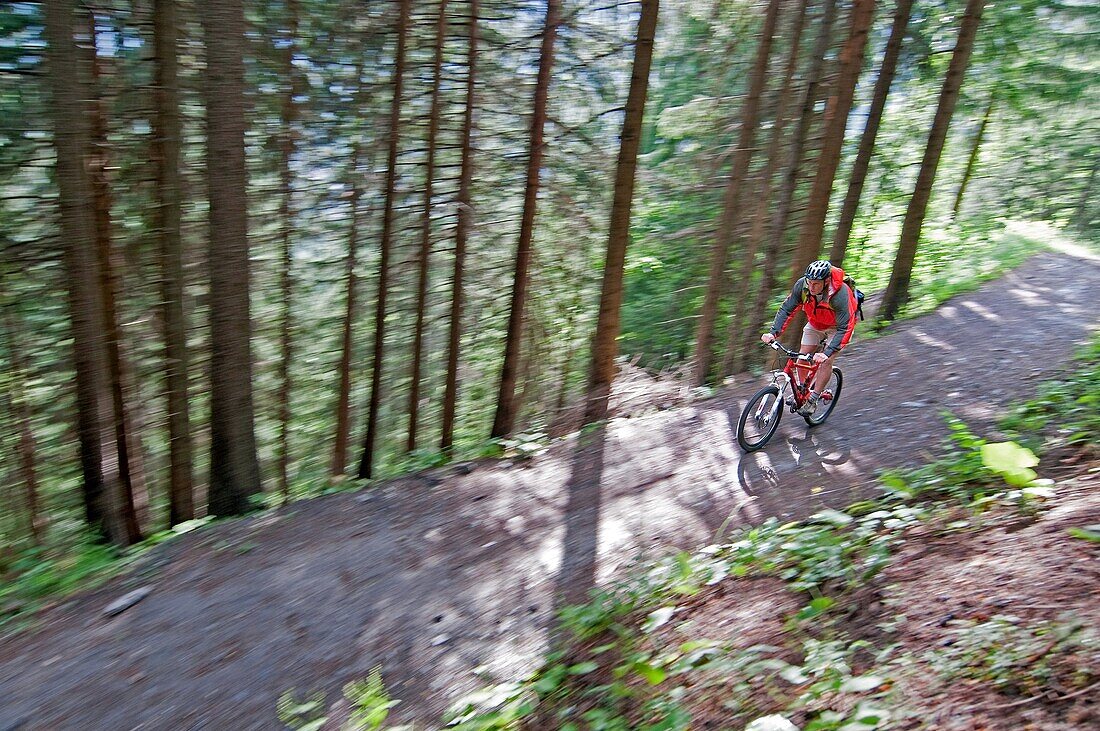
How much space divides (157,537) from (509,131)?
276 inches

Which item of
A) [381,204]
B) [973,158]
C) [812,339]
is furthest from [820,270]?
[973,158]

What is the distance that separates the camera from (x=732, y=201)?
11.8 m

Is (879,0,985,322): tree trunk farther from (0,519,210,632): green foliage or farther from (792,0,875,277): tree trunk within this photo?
(0,519,210,632): green foliage

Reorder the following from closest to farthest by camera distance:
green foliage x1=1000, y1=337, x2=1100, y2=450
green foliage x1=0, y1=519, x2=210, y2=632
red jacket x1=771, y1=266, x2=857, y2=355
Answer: green foliage x1=1000, y1=337, x2=1100, y2=450 < green foliage x1=0, y1=519, x2=210, y2=632 < red jacket x1=771, y1=266, x2=857, y2=355

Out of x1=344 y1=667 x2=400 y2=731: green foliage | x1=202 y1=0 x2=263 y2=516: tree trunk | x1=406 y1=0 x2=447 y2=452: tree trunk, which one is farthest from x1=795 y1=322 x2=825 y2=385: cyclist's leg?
x1=202 y1=0 x2=263 y2=516: tree trunk

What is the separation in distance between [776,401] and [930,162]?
720cm

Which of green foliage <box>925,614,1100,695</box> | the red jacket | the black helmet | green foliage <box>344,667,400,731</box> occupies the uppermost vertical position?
the black helmet

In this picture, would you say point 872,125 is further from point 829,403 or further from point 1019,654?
point 1019,654

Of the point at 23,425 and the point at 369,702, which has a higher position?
the point at 369,702

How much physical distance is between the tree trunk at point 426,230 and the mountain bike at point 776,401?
5.22 metres

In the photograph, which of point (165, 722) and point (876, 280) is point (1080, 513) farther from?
point (876, 280)

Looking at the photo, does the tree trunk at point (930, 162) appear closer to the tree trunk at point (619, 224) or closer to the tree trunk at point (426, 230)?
the tree trunk at point (619, 224)

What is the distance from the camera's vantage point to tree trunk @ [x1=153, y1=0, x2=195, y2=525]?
7082 millimetres

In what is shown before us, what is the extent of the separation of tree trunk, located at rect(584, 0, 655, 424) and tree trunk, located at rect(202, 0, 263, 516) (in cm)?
462
